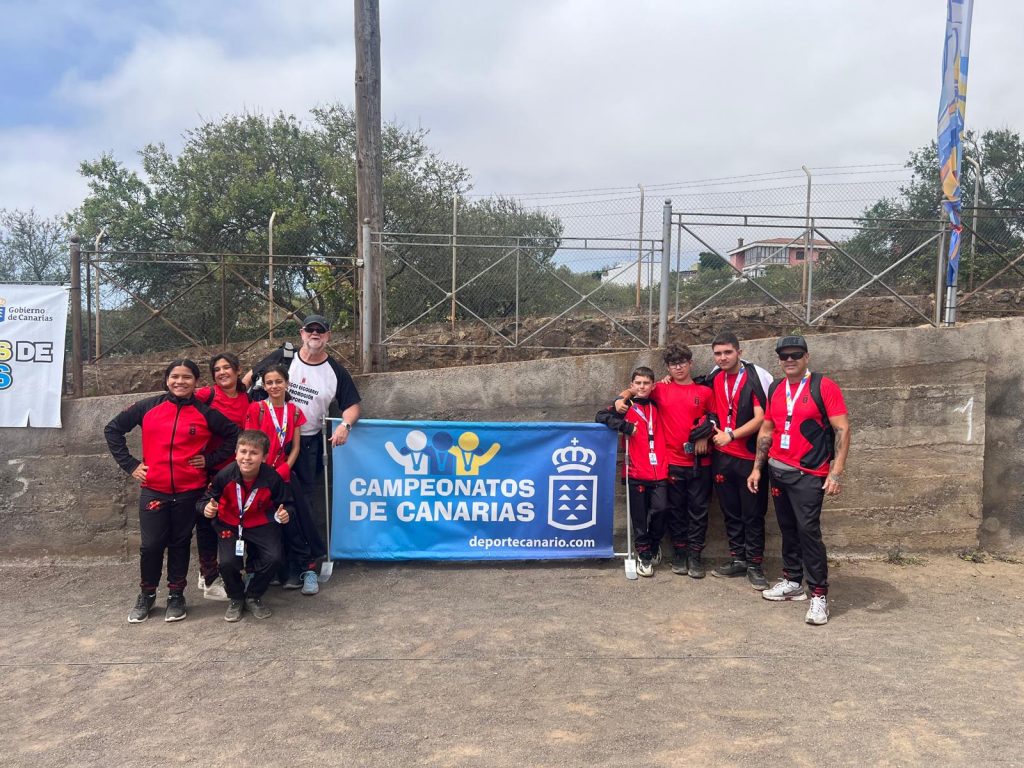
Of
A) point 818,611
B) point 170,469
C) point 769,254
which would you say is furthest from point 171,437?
point 769,254

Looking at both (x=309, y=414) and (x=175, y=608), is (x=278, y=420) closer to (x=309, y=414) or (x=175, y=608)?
(x=309, y=414)

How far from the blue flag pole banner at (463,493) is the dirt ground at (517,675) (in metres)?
0.28

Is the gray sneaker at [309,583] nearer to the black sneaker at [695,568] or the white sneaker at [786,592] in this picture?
the black sneaker at [695,568]

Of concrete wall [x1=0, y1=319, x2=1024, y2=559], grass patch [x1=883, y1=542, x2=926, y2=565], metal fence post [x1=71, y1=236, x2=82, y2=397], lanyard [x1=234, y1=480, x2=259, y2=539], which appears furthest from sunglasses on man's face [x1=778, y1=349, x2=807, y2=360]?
metal fence post [x1=71, y1=236, x2=82, y2=397]

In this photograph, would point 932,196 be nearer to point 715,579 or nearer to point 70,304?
point 715,579

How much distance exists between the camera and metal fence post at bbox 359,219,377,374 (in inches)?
273

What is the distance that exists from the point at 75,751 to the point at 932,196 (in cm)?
1507

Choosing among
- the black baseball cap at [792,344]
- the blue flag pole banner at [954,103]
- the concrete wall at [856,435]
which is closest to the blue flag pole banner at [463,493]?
the concrete wall at [856,435]

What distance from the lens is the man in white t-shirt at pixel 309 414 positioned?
203 inches

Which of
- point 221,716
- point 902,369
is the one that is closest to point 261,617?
point 221,716

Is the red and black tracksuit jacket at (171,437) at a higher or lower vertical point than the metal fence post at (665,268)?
lower

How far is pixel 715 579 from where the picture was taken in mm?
5445

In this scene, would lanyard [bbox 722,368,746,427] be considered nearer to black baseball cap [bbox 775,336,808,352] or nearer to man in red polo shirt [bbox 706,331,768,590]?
man in red polo shirt [bbox 706,331,768,590]

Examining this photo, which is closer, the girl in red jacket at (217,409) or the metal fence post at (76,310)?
the girl in red jacket at (217,409)
